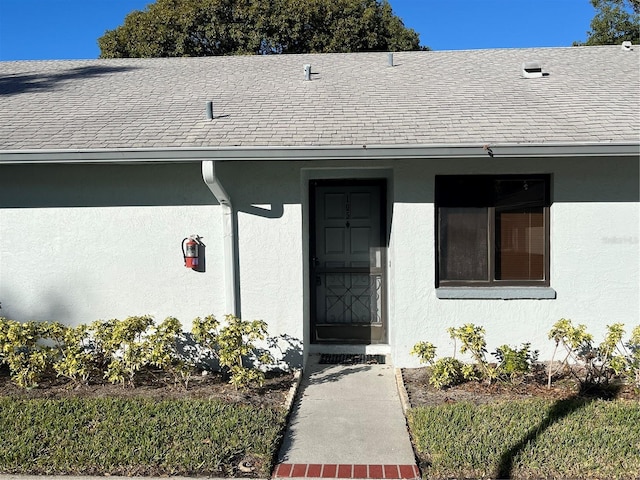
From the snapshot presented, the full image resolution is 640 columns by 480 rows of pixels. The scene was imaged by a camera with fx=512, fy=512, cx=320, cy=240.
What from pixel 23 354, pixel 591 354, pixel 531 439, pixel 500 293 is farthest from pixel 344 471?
pixel 23 354

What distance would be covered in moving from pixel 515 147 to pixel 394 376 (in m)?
2.76

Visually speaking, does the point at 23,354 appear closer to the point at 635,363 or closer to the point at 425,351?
the point at 425,351

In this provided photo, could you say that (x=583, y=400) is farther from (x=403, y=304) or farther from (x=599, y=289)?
(x=403, y=304)

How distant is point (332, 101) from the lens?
665cm

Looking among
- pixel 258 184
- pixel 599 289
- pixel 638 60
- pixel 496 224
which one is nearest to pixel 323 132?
pixel 258 184

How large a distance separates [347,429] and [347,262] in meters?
2.60

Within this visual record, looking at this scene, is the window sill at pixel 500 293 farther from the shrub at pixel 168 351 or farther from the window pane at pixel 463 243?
the shrub at pixel 168 351

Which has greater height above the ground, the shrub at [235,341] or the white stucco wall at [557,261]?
the white stucco wall at [557,261]

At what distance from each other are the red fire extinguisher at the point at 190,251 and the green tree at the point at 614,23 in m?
18.5

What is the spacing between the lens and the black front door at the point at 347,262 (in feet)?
21.8

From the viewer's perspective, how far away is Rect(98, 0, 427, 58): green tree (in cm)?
1895

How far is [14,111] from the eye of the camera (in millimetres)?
6641

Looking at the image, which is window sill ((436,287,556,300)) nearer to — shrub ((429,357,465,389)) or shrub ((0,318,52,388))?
shrub ((429,357,465,389))

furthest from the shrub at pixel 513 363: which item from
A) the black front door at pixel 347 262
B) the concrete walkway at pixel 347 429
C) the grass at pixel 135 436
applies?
the grass at pixel 135 436
